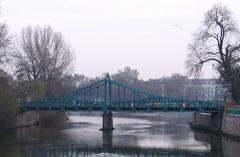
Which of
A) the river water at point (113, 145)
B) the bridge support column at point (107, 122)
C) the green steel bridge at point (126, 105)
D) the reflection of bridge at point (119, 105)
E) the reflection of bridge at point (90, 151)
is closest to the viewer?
the reflection of bridge at point (90, 151)

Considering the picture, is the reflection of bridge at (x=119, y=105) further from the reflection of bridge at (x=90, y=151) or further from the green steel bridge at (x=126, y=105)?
the reflection of bridge at (x=90, y=151)

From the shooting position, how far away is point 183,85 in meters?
142

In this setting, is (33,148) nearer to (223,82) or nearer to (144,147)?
(144,147)

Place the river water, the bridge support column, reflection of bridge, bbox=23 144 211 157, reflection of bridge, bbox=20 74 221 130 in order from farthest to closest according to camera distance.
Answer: the bridge support column
reflection of bridge, bbox=20 74 221 130
the river water
reflection of bridge, bbox=23 144 211 157

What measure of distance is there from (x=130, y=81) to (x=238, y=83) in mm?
100873

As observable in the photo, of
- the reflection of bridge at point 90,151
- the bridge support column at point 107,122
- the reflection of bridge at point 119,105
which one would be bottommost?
the reflection of bridge at point 90,151

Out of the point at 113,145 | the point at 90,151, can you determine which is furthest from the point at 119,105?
the point at 90,151

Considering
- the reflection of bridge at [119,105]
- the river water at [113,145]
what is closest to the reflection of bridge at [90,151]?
the river water at [113,145]

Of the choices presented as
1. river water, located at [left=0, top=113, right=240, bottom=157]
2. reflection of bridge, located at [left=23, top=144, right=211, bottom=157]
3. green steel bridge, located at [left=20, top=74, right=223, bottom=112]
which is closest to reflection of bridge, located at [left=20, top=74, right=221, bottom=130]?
green steel bridge, located at [left=20, top=74, right=223, bottom=112]

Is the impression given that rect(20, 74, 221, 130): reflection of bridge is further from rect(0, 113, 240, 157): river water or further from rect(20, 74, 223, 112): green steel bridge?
rect(0, 113, 240, 157): river water

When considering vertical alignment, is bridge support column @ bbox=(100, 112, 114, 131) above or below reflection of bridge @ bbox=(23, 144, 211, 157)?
above

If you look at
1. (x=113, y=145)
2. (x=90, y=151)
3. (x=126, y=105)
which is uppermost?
(x=126, y=105)

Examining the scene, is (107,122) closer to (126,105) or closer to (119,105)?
(119,105)

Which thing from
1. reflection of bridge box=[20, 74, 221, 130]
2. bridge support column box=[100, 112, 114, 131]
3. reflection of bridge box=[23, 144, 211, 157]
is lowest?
reflection of bridge box=[23, 144, 211, 157]
